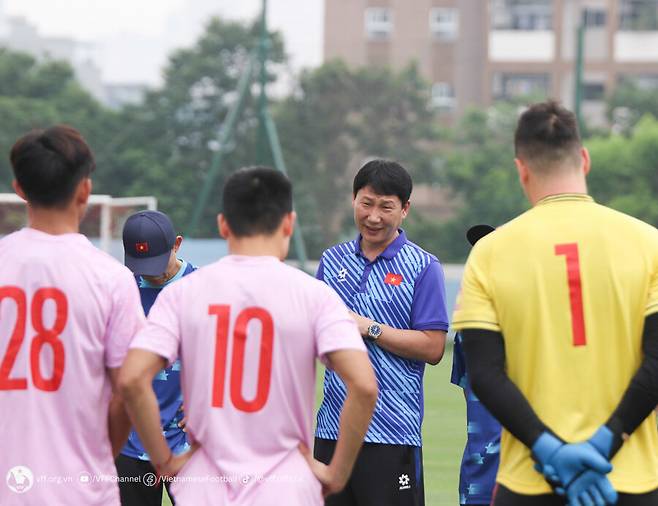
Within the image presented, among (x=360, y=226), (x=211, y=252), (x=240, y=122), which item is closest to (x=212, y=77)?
(x=240, y=122)

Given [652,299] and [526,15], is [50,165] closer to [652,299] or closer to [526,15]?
[652,299]

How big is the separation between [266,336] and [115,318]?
497 millimetres

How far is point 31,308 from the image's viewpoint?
12.7 feet

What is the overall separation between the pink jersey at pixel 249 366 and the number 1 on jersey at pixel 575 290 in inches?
24.9

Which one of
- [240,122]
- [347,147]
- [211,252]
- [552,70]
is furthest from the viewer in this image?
→ [552,70]

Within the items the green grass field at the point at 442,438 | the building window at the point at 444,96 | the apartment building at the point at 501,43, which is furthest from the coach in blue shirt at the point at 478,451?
the building window at the point at 444,96

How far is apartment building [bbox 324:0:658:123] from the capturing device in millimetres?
56094

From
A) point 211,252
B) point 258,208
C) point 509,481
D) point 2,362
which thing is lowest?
point 211,252

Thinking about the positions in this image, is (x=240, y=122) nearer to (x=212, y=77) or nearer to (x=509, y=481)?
(x=212, y=77)

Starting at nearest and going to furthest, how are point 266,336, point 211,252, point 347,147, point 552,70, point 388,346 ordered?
point 266,336
point 388,346
point 211,252
point 347,147
point 552,70

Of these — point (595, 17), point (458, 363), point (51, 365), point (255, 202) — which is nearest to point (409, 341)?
point (458, 363)

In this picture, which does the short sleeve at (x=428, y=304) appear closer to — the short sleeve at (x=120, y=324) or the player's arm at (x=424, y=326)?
the player's arm at (x=424, y=326)

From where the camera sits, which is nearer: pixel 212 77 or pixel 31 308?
pixel 31 308

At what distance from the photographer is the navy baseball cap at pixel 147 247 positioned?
17.9ft
